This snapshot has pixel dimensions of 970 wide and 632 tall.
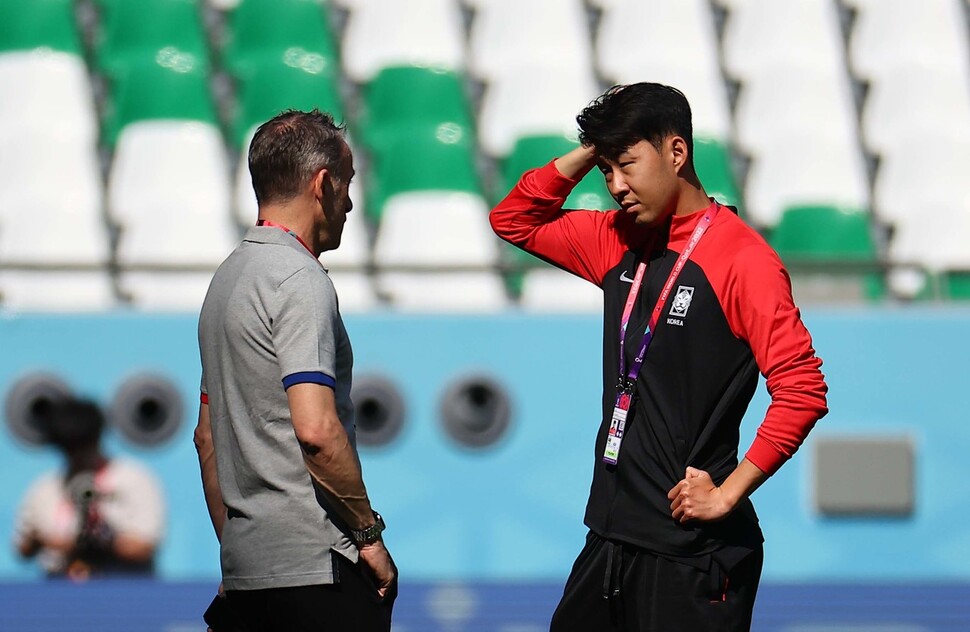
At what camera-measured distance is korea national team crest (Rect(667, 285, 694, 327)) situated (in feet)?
8.89

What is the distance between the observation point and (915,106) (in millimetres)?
7586

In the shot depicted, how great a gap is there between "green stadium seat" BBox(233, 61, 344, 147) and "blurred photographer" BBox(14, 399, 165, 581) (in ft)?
6.73

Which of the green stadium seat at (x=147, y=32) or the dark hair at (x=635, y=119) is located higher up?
the green stadium seat at (x=147, y=32)

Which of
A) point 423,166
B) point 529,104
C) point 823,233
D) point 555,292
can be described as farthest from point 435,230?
point 823,233

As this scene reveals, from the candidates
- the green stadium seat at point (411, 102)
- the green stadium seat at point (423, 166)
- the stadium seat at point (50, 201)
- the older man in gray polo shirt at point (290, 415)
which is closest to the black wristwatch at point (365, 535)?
the older man in gray polo shirt at point (290, 415)

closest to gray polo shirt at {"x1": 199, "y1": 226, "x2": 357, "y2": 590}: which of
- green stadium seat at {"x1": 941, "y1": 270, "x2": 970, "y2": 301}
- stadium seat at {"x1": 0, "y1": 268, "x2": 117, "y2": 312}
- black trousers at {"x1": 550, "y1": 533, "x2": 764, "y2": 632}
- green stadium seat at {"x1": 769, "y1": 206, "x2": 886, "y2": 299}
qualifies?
black trousers at {"x1": 550, "y1": 533, "x2": 764, "y2": 632}

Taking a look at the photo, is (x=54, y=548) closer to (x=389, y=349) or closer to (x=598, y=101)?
(x=389, y=349)

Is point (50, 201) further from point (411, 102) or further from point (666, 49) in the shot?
point (666, 49)

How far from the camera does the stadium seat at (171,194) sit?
22.3 feet

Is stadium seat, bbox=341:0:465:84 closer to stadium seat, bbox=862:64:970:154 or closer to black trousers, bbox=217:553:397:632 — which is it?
stadium seat, bbox=862:64:970:154

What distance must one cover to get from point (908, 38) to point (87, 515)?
488cm

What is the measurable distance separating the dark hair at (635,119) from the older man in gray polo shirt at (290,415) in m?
0.48

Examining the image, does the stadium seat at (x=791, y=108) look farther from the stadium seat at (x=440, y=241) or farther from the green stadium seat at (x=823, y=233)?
the stadium seat at (x=440, y=241)

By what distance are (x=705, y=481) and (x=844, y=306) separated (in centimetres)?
356
